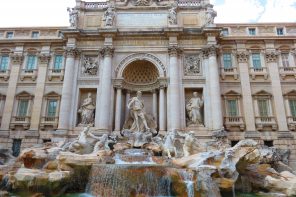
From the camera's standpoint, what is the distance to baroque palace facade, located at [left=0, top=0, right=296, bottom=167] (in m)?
20.2

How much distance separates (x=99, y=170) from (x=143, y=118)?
757cm

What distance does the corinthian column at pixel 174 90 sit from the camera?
64.3ft

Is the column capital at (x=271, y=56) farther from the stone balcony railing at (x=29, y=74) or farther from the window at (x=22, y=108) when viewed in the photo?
the window at (x=22, y=108)

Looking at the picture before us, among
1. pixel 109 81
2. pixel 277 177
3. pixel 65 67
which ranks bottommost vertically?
pixel 277 177

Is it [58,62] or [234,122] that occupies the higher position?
[58,62]

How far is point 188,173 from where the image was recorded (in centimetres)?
1197

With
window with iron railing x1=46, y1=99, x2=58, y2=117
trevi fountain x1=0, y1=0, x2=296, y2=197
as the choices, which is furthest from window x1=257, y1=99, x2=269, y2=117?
window with iron railing x1=46, y1=99, x2=58, y2=117

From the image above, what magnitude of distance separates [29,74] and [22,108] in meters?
3.18

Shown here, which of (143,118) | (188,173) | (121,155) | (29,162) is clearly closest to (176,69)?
(143,118)

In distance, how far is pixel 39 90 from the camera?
2194 cm

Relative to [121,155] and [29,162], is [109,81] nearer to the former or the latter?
[121,155]

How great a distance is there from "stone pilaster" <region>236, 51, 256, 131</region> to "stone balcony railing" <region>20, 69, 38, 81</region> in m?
18.5

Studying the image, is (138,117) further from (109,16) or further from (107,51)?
(109,16)

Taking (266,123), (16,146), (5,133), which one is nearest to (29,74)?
(5,133)
